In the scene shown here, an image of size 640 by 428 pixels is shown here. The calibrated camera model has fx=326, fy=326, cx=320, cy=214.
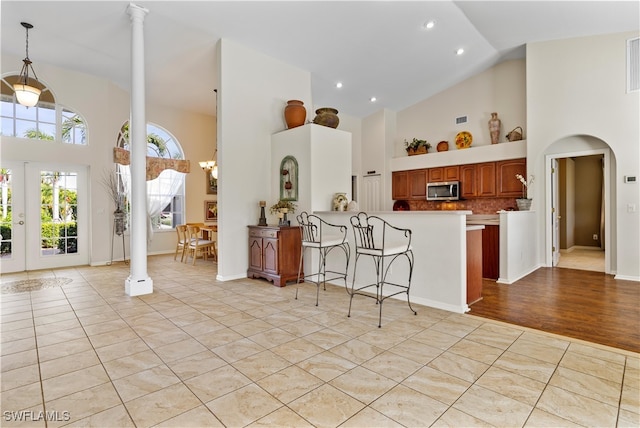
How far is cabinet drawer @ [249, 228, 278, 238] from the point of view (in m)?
4.66

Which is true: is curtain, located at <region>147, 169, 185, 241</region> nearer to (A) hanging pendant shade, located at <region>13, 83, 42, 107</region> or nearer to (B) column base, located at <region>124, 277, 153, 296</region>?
(A) hanging pendant shade, located at <region>13, 83, 42, 107</region>

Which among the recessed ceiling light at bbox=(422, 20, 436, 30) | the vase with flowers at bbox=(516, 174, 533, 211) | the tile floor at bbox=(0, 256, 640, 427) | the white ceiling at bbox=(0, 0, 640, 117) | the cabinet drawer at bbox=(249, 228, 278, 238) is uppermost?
the recessed ceiling light at bbox=(422, 20, 436, 30)

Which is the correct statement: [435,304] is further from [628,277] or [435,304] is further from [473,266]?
[628,277]

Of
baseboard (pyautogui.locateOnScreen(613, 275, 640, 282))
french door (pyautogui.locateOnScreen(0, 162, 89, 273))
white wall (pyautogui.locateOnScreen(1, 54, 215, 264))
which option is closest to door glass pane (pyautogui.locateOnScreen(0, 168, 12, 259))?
french door (pyautogui.locateOnScreen(0, 162, 89, 273))

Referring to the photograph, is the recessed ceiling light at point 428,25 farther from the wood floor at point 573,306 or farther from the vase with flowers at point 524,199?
the wood floor at point 573,306

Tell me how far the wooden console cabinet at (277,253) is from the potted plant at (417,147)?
14.8ft

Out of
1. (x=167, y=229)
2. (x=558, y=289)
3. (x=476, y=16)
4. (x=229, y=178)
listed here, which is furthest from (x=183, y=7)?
(x=558, y=289)

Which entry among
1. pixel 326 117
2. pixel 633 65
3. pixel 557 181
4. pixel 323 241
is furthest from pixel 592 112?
pixel 323 241

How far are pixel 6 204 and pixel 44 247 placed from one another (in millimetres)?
902

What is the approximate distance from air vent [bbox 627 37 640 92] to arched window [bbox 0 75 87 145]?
9.18 m

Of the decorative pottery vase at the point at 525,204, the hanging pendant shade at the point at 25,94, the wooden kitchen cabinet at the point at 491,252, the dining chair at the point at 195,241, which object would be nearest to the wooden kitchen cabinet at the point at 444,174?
the decorative pottery vase at the point at 525,204

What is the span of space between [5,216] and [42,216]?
1.54 ft

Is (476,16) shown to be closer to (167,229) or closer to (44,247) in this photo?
(167,229)

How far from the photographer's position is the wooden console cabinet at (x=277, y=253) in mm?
4633
